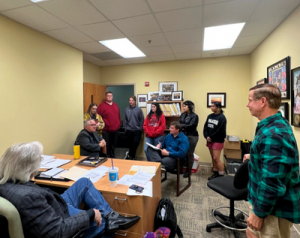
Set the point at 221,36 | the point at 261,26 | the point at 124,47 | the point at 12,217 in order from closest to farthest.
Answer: the point at 12,217
the point at 261,26
the point at 221,36
the point at 124,47

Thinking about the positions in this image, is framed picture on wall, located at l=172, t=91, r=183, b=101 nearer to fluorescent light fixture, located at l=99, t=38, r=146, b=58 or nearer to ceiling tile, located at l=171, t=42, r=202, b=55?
ceiling tile, located at l=171, t=42, r=202, b=55

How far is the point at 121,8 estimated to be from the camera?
1.91 meters

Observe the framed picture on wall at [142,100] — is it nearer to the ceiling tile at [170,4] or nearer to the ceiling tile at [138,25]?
the ceiling tile at [138,25]

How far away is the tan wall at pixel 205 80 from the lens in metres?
3.80

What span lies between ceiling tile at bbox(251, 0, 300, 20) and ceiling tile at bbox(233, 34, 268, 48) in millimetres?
684

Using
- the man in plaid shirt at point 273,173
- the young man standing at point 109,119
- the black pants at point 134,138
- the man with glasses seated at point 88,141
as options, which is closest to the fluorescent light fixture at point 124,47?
the young man standing at point 109,119

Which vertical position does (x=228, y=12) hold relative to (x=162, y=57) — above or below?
below

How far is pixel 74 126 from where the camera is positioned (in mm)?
3264

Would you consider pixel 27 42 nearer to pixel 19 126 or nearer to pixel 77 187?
pixel 19 126

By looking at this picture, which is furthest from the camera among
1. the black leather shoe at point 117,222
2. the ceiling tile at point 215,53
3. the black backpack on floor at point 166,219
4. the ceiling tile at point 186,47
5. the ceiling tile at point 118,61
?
the ceiling tile at point 118,61

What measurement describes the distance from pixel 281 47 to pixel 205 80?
5.73 ft

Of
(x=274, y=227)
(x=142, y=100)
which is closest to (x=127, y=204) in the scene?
A: (x=274, y=227)

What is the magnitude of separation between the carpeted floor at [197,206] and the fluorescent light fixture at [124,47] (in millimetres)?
2635

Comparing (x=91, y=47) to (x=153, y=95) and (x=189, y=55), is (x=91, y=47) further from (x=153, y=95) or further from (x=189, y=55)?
(x=189, y=55)
